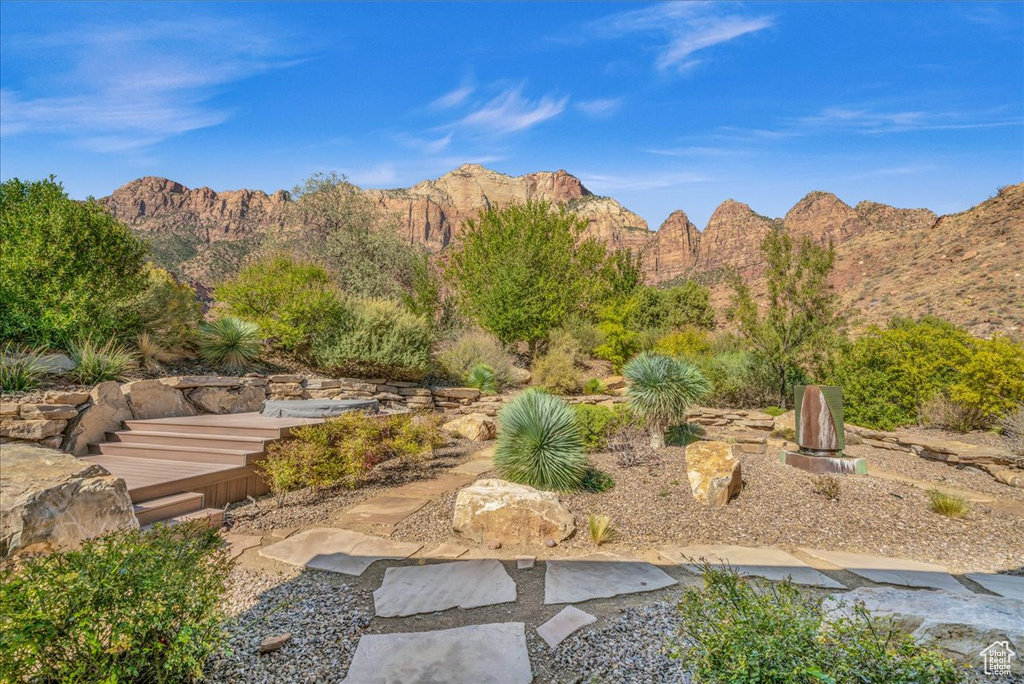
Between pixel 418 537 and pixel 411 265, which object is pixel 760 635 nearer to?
pixel 418 537

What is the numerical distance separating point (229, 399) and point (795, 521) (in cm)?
785

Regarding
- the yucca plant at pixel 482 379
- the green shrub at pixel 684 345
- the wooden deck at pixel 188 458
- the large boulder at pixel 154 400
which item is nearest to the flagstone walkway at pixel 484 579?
the wooden deck at pixel 188 458

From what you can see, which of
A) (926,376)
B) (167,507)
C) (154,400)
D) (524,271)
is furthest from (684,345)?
(167,507)

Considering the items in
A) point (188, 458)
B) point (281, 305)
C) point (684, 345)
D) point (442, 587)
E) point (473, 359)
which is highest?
point (281, 305)

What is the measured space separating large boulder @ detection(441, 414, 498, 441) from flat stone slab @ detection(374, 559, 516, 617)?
530cm

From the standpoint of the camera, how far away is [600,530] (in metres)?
4.04

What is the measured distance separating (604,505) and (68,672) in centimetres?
412

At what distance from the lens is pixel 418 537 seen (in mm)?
4164

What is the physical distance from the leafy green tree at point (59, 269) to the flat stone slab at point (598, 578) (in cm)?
723

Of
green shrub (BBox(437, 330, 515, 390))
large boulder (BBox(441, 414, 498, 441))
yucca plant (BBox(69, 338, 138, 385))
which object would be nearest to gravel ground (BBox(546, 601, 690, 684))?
large boulder (BBox(441, 414, 498, 441))

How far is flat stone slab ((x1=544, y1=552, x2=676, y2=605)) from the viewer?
310 centimetres

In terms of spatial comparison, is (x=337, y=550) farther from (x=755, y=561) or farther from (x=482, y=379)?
(x=482, y=379)

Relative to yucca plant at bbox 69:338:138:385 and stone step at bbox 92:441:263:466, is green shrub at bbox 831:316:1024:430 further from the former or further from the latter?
yucca plant at bbox 69:338:138:385

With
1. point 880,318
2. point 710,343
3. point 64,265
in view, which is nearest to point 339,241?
point 64,265
